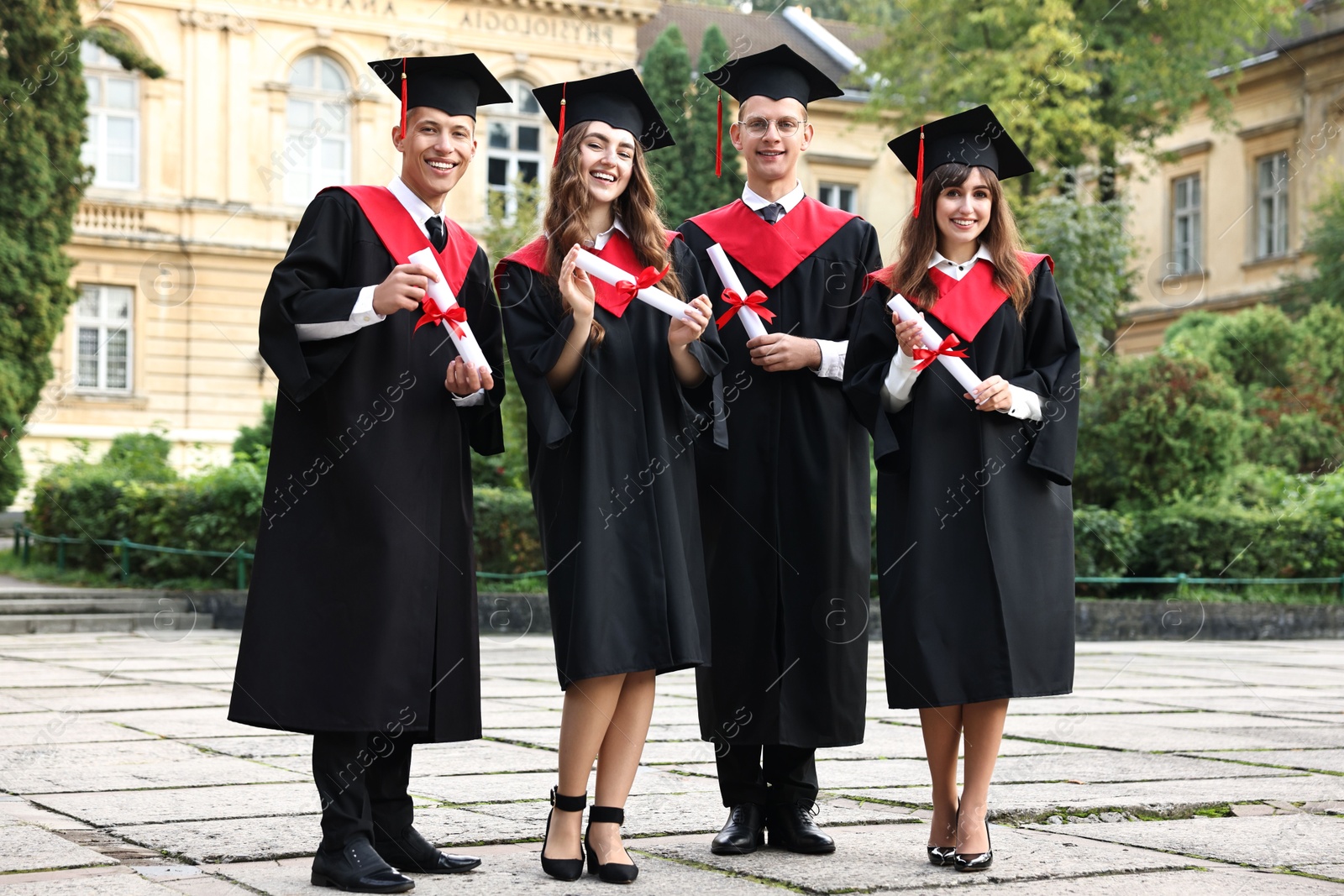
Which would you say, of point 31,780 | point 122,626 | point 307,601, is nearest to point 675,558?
→ point 307,601

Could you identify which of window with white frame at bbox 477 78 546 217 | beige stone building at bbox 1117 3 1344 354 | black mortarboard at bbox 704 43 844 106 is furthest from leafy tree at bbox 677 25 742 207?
black mortarboard at bbox 704 43 844 106

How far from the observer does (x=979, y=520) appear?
443 centimetres

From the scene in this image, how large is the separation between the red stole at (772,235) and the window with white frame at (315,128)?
2822cm

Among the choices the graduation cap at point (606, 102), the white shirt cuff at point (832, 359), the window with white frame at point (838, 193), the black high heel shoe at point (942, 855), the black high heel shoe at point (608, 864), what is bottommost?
the black high heel shoe at point (942, 855)

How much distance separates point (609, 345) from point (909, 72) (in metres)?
27.0

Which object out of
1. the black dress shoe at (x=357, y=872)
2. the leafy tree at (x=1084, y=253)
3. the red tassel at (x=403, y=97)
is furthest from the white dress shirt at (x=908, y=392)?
the leafy tree at (x=1084, y=253)

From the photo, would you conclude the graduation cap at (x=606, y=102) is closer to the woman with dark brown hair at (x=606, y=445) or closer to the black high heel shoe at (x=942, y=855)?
the woman with dark brown hair at (x=606, y=445)

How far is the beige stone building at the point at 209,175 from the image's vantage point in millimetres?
30078

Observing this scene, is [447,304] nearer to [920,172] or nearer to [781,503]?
[781,503]

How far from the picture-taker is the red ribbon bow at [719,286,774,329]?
15.0ft

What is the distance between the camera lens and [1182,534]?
605 inches

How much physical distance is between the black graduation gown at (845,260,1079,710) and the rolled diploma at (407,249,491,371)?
1160 mm

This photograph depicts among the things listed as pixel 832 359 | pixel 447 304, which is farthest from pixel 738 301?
pixel 447 304

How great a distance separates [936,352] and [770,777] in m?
1.40
